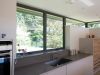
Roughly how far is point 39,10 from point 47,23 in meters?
0.52

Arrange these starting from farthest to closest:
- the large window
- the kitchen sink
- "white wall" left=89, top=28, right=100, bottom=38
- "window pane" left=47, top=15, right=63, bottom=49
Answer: "white wall" left=89, top=28, right=100, bottom=38
"window pane" left=47, top=15, right=63, bottom=49
the kitchen sink
the large window

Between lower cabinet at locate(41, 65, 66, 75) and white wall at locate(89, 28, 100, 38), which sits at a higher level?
white wall at locate(89, 28, 100, 38)

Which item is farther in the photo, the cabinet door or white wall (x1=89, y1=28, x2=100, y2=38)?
white wall (x1=89, y1=28, x2=100, y2=38)

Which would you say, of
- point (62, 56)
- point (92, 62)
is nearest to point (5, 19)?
point (62, 56)

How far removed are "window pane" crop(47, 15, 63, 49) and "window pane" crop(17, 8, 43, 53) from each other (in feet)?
1.21

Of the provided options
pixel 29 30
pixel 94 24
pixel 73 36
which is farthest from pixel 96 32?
pixel 29 30

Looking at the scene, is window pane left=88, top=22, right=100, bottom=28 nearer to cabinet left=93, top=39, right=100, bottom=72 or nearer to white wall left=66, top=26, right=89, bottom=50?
white wall left=66, top=26, right=89, bottom=50

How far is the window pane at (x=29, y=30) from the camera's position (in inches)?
113

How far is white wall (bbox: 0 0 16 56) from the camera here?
194 cm

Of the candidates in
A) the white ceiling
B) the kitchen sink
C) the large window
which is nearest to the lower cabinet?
the kitchen sink

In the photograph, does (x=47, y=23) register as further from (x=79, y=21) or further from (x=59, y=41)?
(x=79, y=21)

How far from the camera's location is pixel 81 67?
348 centimetres

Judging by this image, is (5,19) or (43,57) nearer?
(5,19)

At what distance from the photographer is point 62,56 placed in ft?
12.2
